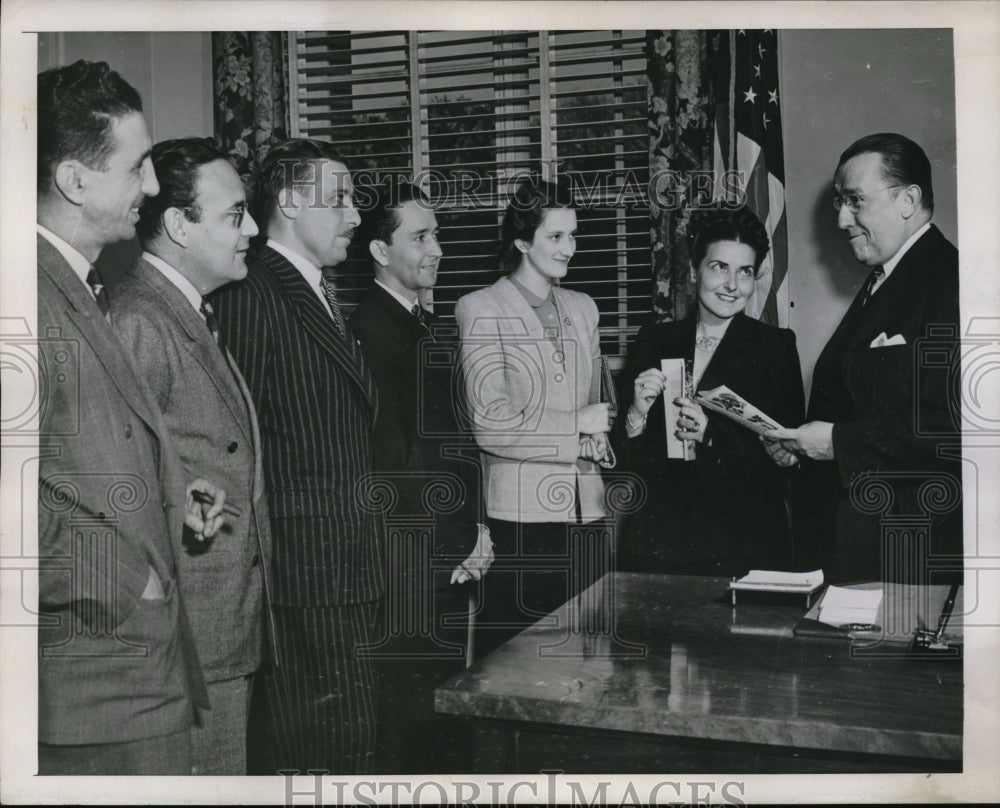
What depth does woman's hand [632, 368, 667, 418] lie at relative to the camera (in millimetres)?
2988

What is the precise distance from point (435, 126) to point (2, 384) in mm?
1489

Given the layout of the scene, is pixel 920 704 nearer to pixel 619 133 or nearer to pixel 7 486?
pixel 619 133

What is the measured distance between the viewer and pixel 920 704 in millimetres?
2467

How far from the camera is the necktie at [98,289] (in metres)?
2.77

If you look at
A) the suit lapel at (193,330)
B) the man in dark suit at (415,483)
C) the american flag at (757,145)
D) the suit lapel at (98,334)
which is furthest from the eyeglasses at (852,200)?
the suit lapel at (98,334)

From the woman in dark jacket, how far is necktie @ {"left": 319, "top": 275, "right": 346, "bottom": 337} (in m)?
0.87

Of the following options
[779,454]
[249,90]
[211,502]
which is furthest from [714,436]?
[249,90]

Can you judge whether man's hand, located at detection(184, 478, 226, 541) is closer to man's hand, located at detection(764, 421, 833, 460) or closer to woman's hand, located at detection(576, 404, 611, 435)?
woman's hand, located at detection(576, 404, 611, 435)

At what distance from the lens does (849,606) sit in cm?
281

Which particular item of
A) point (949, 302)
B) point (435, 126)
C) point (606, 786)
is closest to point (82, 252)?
point (435, 126)

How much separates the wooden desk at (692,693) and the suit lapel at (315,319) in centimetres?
87

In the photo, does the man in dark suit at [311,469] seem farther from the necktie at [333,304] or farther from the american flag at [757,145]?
the american flag at [757,145]

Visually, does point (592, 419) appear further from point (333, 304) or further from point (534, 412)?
point (333, 304)

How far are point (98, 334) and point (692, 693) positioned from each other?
187 cm
